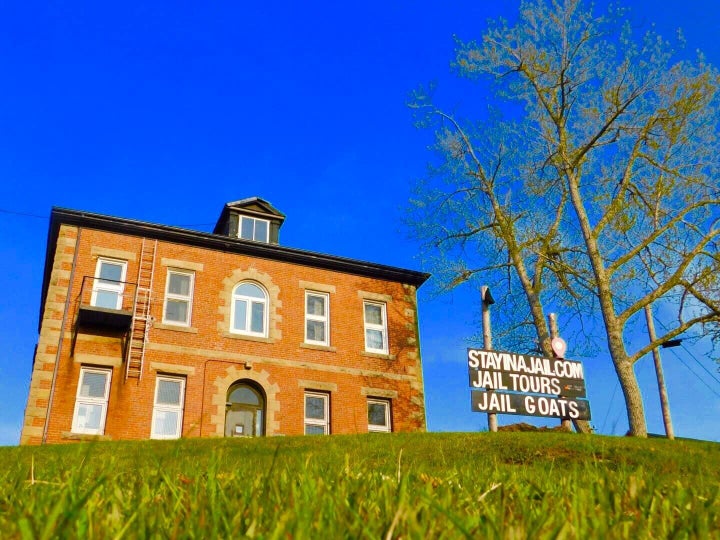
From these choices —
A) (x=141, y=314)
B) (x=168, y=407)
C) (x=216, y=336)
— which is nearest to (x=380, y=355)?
(x=216, y=336)

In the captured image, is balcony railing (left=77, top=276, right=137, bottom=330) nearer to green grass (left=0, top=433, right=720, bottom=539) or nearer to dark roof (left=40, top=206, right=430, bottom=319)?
dark roof (left=40, top=206, right=430, bottom=319)

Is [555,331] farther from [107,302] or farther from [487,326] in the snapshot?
[107,302]

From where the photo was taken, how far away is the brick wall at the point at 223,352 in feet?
61.4

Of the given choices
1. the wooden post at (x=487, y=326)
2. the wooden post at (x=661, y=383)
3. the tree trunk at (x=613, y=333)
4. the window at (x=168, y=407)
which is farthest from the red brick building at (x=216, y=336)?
the wooden post at (x=661, y=383)

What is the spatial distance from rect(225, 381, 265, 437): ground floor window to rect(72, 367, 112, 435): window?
3.73 meters

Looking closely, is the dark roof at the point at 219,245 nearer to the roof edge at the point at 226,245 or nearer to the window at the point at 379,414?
the roof edge at the point at 226,245

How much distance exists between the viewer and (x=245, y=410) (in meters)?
20.5

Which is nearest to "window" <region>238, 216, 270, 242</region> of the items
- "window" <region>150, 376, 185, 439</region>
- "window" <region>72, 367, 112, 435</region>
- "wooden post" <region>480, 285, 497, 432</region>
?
"window" <region>150, 376, 185, 439</region>

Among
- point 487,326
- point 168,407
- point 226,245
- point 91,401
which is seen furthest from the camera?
point 226,245

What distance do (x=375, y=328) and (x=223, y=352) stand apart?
5964 mm

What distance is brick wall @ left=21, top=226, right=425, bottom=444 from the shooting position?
1872cm

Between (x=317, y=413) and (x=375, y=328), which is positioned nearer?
(x=317, y=413)

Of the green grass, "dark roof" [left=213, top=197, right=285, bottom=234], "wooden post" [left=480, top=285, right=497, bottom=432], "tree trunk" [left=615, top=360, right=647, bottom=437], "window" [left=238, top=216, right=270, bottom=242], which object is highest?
"dark roof" [left=213, top=197, right=285, bottom=234]

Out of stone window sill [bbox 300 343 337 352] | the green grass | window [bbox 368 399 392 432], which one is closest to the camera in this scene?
the green grass
